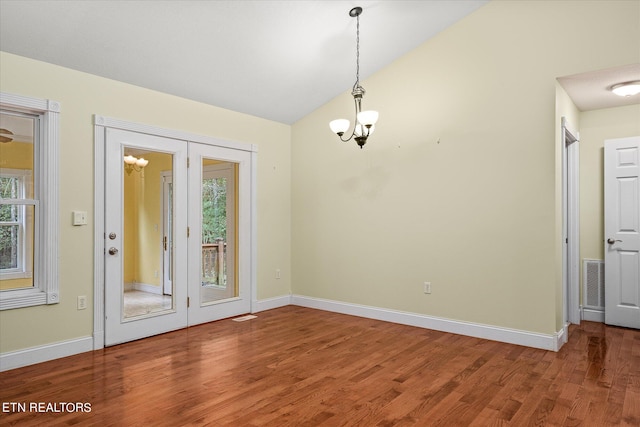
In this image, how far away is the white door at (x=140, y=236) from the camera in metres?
3.94

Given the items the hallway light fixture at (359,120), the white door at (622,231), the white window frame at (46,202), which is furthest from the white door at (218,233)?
the white door at (622,231)

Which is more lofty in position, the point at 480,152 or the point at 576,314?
the point at 480,152

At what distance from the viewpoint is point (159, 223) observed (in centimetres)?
443

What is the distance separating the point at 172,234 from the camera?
14.7 feet

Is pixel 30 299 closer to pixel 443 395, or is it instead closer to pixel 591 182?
pixel 443 395

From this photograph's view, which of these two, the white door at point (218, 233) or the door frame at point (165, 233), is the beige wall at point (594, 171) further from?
the door frame at point (165, 233)

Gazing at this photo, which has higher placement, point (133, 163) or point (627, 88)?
point (627, 88)

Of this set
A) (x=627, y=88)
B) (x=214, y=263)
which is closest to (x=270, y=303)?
(x=214, y=263)

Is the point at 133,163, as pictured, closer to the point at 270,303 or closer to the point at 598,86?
the point at 270,303

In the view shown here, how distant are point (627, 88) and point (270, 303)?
4639mm

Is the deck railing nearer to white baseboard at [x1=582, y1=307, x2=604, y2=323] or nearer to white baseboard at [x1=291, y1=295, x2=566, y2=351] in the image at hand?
white baseboard at [x1=291, y1=295, x2=566, y2=351]

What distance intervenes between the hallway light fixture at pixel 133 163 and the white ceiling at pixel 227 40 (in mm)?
750

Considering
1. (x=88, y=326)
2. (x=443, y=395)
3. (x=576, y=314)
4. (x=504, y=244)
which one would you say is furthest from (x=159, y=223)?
(x=576, y=314)

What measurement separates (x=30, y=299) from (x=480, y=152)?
4347mm
